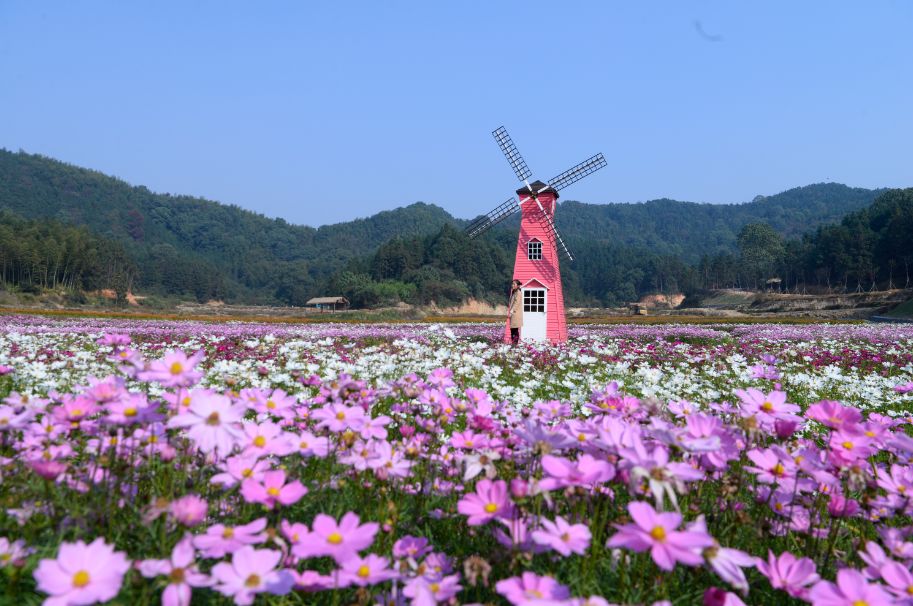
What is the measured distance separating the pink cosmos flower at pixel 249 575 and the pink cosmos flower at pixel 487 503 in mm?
470

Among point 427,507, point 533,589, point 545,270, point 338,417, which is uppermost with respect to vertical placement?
point 545,270

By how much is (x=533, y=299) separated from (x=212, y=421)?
1659 centimetres

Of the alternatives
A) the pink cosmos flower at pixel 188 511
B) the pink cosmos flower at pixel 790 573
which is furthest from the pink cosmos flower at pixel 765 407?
the pink cosmos flower at pixel 188 511

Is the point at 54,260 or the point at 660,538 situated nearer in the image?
the point at 660,538

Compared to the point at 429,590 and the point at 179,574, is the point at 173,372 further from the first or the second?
the point at 429,590

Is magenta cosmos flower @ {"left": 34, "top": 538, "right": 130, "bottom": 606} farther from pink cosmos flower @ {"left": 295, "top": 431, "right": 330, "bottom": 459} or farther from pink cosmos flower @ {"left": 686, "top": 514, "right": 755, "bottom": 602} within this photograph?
pink cosmos flower @ {"left": 686, "top": 514, "right": 755, "bottom": 602}

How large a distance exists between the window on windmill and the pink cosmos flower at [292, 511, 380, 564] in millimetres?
16571

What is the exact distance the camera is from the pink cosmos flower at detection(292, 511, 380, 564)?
1.29m

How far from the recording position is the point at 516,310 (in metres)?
17.9

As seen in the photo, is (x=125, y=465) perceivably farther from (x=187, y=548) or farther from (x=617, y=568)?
(x=617, y=568)

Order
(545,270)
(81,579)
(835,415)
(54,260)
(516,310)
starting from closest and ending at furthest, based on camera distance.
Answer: (81,579), (835,415), (516,310), (545,270), (54,260)

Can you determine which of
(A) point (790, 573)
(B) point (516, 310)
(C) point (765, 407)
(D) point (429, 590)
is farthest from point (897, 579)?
(B) point (516, 310)

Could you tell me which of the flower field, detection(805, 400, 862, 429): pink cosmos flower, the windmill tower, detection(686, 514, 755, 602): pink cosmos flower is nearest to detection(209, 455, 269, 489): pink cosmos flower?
the flower field

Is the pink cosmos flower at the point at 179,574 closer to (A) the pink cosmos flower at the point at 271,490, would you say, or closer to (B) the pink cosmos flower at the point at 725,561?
Answer: (A) the pink cosmos flower at the point at 271,490
